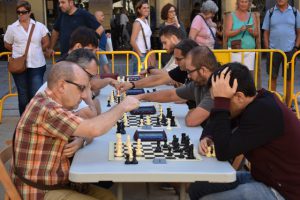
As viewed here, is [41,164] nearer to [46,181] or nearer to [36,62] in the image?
[46,181]

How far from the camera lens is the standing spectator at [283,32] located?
785 centimetres

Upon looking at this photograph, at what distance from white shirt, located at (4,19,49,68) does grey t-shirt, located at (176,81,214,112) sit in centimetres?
292

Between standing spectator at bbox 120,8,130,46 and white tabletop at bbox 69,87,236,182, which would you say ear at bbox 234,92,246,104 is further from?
standing spectator at bbox 120,8,130,46

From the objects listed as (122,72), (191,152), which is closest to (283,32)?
(122,72)

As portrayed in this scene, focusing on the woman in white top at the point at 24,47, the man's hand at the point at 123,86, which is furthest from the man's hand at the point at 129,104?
the woman in white top at the point at 24,47

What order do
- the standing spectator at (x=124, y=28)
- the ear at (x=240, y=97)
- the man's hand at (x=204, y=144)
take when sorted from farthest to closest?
the standing spectator at (x=124, y=28)
the man's hand at (x=204, y=144)
the ear at (x=240, y=97)

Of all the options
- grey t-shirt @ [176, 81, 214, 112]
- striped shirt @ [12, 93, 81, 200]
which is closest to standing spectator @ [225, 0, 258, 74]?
grey t-shirt @ [176, 81, 214, 112]

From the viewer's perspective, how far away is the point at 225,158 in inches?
111

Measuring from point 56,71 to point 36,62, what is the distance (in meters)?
3.98

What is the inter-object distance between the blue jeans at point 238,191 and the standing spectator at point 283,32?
487 cm

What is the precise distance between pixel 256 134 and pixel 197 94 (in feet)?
4.54

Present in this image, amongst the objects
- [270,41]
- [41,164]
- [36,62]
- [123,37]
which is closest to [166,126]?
[41,164]

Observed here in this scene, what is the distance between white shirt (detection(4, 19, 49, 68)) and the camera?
6.69m

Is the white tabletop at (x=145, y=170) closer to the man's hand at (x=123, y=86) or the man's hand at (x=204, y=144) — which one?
the man's hand at (x=204, y=144)
